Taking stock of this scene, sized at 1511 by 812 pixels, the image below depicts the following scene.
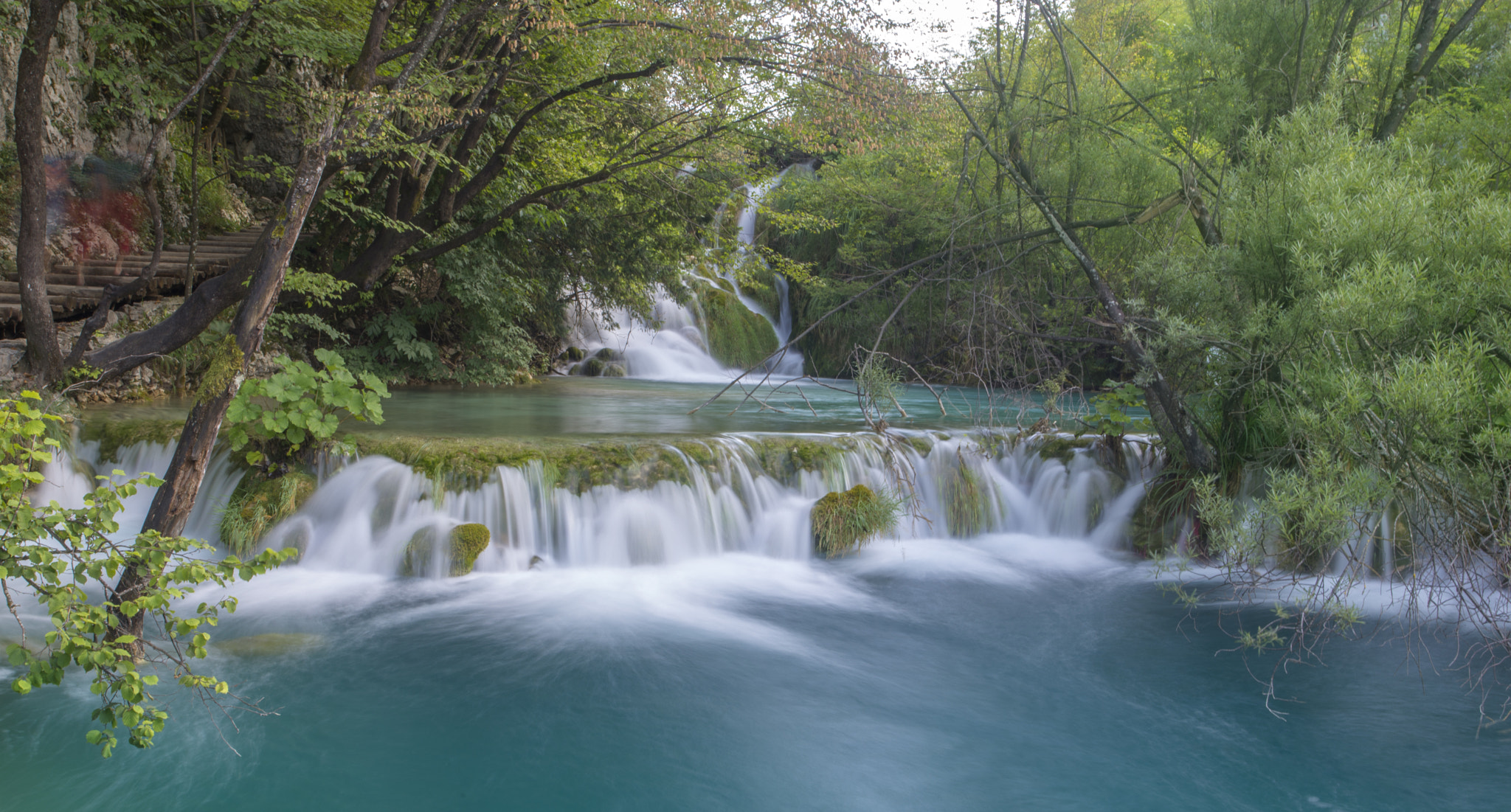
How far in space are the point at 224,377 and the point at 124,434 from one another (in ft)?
16.3

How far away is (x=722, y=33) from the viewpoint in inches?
280

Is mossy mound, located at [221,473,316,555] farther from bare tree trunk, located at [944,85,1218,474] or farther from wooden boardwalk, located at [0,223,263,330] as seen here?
bare tree trunk, located at [944,85,1218,474]

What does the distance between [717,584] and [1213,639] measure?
150 inches

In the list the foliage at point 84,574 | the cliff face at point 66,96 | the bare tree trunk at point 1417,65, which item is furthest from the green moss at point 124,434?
the bare tree trunk at point 1417,65

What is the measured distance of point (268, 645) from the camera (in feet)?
17.7

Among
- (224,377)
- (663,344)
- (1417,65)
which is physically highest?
(1417,65)

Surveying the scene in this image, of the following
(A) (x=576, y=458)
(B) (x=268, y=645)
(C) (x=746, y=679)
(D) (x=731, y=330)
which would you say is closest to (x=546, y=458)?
(A) (x=576, y=458)

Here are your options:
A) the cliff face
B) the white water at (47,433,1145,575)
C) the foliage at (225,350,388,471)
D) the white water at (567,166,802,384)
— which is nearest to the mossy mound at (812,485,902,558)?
the white water at (47,433,1145,575)

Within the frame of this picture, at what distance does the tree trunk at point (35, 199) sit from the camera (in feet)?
19.1

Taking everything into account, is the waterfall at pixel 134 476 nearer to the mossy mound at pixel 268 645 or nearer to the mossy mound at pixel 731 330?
the mossy mound at pixel 268 645

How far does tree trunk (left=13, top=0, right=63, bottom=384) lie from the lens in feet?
19.1

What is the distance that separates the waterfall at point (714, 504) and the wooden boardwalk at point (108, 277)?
159 inches

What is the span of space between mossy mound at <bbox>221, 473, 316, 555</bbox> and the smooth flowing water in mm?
173

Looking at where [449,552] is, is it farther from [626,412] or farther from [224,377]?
[626,412]
